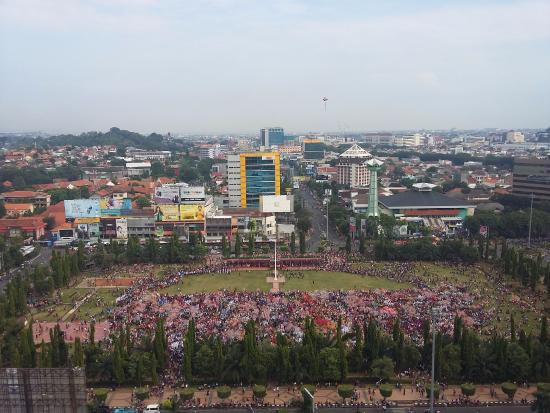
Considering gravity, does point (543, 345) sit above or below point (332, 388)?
above

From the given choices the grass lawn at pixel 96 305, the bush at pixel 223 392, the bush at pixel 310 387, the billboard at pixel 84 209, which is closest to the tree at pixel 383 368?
the bush at pixel 310 387

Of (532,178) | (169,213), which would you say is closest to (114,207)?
(169,213)

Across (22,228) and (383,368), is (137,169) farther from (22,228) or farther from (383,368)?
(383,368)

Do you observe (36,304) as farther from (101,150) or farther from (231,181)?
(101,150)

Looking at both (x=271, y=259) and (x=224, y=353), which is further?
(x=271, y=259)

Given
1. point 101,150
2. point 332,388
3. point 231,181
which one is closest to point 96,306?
point 332,388

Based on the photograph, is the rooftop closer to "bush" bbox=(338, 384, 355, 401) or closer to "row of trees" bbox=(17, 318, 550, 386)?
"row of trees" bbox=(17, 318, 550, 386)

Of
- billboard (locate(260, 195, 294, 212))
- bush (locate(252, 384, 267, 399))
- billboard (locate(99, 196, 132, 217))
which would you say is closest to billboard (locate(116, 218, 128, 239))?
billboard (locate(99, 196, 132, 217))
